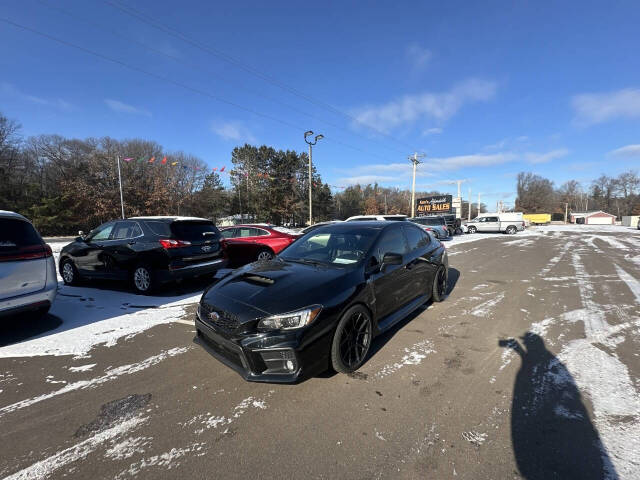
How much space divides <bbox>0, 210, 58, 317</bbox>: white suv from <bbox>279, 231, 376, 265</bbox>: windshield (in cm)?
331

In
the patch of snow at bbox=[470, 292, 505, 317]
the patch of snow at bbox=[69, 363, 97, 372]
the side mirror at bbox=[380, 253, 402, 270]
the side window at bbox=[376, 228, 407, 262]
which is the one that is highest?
the side window at bbox=[376, 228, 407, 262]

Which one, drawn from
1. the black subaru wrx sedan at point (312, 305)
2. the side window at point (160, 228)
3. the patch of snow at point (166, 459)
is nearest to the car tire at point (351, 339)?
the black subaru wrx sedan at point (312, 305)

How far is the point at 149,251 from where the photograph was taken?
18.1 feet

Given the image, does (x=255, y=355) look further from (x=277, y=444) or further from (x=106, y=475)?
(x=106, y=475)

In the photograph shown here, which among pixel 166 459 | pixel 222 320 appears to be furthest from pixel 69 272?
pixel 166 459

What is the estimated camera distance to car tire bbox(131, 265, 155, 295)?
5598mm

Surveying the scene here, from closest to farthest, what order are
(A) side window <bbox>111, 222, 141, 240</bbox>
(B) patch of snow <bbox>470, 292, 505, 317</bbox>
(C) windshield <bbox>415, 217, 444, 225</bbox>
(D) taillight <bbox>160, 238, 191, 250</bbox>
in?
(B) patch of snow <bbox>470, 292, 505, 317</bbox> → (D) taillight <bbox>160, 238, 191, 250</bbox> → (A) side window <bbox>111, 222, 141, 240</bbox> → (C) windshield <bbox>415, 217, 444, 225</bbox>

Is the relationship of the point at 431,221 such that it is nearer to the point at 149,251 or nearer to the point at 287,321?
the point at 149,251

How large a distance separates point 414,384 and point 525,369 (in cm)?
Answer: 121

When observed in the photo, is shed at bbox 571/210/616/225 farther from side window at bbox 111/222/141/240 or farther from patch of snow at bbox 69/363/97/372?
patch of snow at bbox 69/363/97/372

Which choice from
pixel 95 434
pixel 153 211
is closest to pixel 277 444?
pixel 95 434

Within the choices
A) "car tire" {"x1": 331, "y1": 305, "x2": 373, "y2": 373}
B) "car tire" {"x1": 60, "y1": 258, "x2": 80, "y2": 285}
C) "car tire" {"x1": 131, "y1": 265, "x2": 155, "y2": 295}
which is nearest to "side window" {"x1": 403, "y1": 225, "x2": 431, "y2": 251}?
"car tire" {"x1": 331, "y1": 305, "x2": 373, "y2": 373}

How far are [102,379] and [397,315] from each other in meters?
3.27

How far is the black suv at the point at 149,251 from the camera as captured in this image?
552cm
